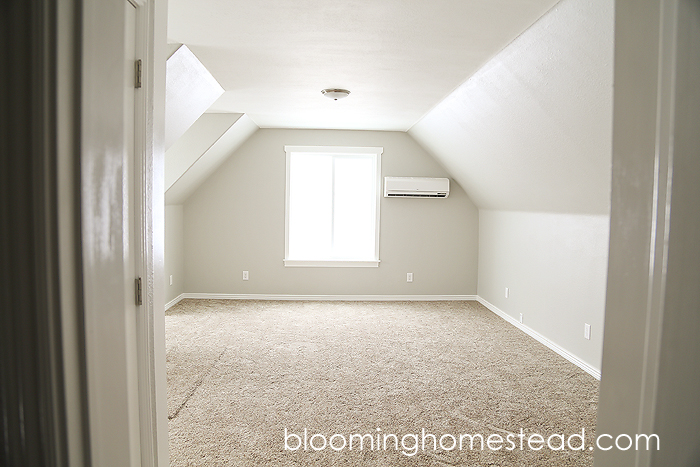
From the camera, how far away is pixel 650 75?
98 cm

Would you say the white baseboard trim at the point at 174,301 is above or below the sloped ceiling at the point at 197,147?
below

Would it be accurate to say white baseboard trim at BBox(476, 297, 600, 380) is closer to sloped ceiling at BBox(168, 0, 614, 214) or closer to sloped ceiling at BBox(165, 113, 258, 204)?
sloped ceiling at BBox(168, 0, 614, 214)

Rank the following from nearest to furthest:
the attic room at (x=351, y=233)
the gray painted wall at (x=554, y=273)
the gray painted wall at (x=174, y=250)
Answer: the attic room at (x=351, y=233) → the gray painted wall at (x=554, y=273) → the gray painted wall at (x=174, y=250)

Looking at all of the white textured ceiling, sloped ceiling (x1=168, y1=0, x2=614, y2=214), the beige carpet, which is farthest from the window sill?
the white textured ceiling

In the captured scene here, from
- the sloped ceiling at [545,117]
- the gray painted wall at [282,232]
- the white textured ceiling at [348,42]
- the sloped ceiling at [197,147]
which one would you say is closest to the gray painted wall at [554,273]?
the sloped ceiling at [545,117]

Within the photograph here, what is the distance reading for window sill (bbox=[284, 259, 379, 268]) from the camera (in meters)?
5.72

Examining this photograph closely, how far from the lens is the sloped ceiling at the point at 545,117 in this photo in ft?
6.93

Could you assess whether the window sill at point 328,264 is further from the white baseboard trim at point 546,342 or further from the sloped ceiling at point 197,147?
the sloped ceiling at point 197,147

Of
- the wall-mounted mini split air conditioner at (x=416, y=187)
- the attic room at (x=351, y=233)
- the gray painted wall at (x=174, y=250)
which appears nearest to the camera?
the attic room at (x=351, y=233)

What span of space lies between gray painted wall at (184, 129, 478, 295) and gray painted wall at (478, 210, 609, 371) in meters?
0.60

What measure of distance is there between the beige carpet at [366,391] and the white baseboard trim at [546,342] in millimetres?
73

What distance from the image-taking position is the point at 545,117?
2861mm

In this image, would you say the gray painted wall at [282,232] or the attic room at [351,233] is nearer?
the attic room at [351,233]

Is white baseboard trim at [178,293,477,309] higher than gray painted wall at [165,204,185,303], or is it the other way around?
gray painted wall at [165,204,185,303]
